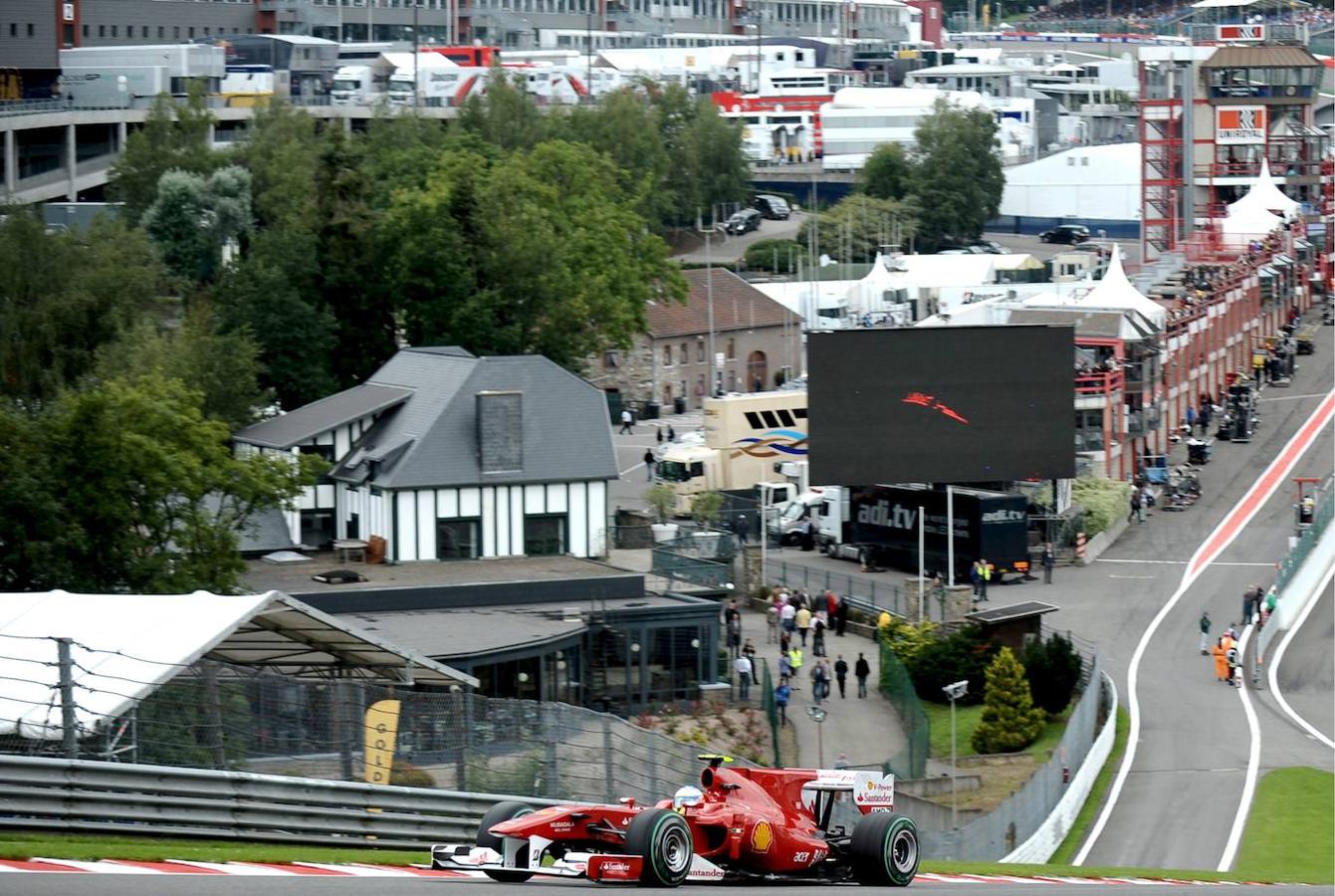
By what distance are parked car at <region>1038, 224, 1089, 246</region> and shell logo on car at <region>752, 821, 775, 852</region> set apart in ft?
430

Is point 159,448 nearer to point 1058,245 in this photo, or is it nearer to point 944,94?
point 1058,245

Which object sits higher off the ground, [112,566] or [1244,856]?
[112,566]

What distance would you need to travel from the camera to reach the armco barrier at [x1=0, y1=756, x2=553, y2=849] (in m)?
17.9

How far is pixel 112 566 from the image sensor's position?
39562mm

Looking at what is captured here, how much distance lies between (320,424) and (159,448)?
46.2 ft

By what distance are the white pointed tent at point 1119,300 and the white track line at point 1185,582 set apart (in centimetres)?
670

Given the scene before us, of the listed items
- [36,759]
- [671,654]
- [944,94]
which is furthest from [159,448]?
[944,94]

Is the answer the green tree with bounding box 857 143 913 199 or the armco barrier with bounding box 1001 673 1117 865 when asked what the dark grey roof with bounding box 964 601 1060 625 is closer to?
the armco barrier with bounding box 1001 673 1117 865

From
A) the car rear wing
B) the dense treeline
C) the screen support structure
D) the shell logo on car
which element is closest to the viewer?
the shell logo on car

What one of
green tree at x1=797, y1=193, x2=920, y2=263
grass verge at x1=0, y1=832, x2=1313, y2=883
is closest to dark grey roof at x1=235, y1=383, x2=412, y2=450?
grass verge at x1=0, y1=832, x2=1313, y2=883

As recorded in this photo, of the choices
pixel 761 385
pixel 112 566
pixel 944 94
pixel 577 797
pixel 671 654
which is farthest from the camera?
pixel 944 94

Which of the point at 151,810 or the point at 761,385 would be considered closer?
the point at 151,810

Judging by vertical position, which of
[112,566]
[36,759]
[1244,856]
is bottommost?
[1244,856]

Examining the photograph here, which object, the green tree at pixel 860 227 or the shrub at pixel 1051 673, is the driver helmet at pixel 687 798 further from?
the green tree at pixel 860 227
